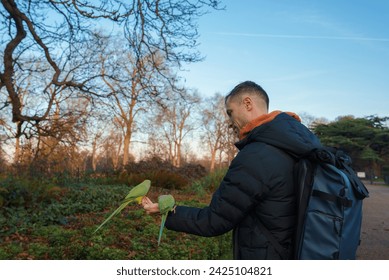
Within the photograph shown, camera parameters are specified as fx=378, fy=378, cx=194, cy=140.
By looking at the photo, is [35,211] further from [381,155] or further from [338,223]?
[381,155]

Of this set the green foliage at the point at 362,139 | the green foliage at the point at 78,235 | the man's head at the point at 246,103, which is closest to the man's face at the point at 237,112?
the man's head at the point at 246,103

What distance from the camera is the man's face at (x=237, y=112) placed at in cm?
219

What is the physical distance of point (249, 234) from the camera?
2018 mm

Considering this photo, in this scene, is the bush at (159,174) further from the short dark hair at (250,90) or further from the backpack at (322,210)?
the backpack at (322,210)

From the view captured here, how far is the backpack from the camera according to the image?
1888 mm

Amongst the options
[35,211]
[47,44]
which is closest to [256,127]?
[35,211]

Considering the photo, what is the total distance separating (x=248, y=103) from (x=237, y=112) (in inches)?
3.3

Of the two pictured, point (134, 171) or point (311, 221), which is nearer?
point (311, 221)

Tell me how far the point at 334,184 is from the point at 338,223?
0.64 ft

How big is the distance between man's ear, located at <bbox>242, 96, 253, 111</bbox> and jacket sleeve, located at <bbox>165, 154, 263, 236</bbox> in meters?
0.35

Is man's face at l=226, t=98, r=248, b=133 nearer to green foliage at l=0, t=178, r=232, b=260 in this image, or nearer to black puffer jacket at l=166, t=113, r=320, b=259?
black puffer jacket at l=166, t=113, r=320, b=259

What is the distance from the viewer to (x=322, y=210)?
189cm

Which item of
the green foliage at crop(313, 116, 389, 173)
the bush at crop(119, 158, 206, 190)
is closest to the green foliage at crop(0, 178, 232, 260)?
the bush at crop(119, 158, 206, 190)

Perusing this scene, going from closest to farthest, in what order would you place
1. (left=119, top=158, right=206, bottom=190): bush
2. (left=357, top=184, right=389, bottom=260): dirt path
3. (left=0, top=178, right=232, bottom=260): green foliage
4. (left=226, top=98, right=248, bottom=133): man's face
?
1. (left=226, top=98, right=248, bottom=133): man's face
2. (left=0, top=178, right=232, bottom=260): green foliage
3. (left=357, top=184, right=389, bottom=260): dirt path
4. (left=119, top=158, right=206, bottom=190): bush
